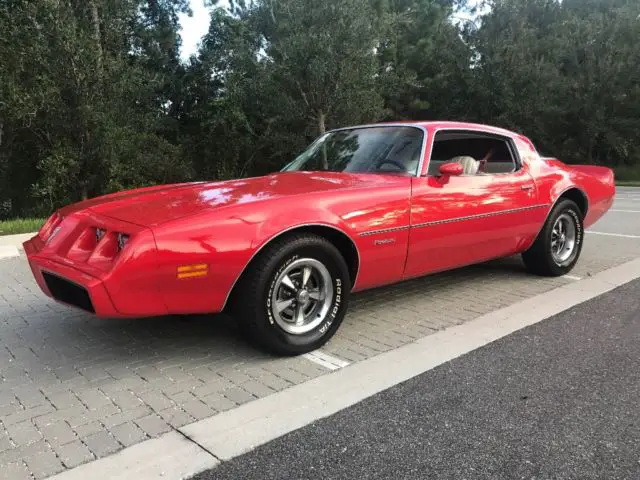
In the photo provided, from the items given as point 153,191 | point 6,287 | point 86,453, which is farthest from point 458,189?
point 6,287

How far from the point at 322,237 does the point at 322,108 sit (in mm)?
11986

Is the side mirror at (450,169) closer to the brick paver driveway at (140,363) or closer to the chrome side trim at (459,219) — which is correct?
the chrome side trim at (459,219)

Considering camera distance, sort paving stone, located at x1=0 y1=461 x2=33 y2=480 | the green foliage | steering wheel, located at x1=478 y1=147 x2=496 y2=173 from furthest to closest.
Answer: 1. the green foliage
2. steering wheel, located at x1=478 y1=147 x2=496 y2=173
3. paving stone, located at x1=0 y1=461 x2=33 y2=480

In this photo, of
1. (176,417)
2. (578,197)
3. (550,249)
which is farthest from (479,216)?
(176,417)

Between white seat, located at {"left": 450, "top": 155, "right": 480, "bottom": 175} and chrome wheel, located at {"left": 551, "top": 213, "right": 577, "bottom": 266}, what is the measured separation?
49.9 inches

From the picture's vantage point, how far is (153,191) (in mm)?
3799

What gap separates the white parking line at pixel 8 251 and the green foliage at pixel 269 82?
18.4ft

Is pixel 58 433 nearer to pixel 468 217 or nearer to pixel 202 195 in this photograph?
pixel 202 195

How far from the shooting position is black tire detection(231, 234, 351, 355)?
306cm

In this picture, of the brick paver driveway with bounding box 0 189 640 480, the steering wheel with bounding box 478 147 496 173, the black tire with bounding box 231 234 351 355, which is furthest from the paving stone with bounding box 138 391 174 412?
the steering wheel with bounding box 478 147 496 173

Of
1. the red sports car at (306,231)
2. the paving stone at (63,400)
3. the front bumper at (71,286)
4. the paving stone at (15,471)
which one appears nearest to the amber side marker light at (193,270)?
the red sports car at (306,231)

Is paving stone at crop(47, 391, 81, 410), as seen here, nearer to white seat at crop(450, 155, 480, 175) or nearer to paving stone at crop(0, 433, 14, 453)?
paving stone at crop(0, 433, 14, 453)

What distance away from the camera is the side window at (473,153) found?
429cm

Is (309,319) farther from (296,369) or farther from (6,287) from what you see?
(6,287)
